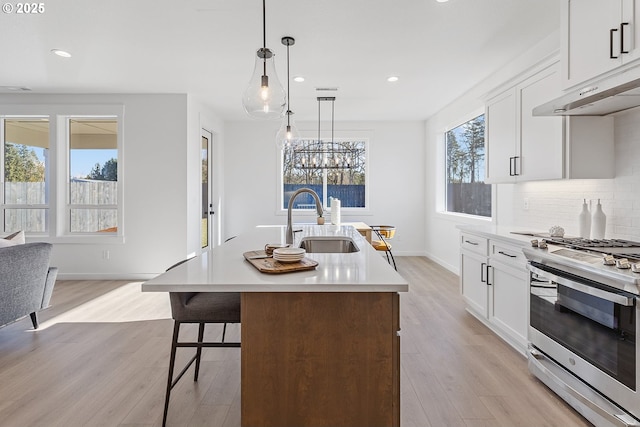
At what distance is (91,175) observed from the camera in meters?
5.11

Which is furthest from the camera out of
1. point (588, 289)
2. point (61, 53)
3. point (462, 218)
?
point (462, 218)

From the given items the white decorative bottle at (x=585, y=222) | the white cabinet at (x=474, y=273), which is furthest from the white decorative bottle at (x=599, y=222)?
the white cabinet at (x=474, y=273)

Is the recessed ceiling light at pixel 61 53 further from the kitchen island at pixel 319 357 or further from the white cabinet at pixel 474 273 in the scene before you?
the white cabinet at pixel 474 273

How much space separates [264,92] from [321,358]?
1.48 metres

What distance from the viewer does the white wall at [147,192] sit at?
16.1ft

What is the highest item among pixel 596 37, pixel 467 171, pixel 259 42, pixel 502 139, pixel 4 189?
pixel 259 42

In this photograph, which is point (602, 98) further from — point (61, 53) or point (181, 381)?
point (61, 53)

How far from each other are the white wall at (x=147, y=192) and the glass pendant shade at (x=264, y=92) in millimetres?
3076

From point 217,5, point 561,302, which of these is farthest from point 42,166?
point 561,302

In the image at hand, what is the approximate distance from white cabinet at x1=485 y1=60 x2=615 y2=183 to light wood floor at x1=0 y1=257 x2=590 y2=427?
1429mm

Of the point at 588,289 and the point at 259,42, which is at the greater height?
the point at 259,42

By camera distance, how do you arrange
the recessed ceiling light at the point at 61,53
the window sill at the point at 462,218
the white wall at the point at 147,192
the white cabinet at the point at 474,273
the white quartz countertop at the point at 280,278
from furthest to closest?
the white wall at the point at 147,192, the window sill at the point at 462,218, the recessed ceiling light at the point at 61,53, the white cabinet at the point at 474,273, the white quartz countertop at the point at 280,278

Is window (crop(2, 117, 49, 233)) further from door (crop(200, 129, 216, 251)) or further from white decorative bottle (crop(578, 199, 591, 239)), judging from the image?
white decorative bottle (crop(578, 199, 591, 239))

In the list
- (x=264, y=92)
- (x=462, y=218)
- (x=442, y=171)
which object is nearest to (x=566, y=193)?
(x=462, y=218)
